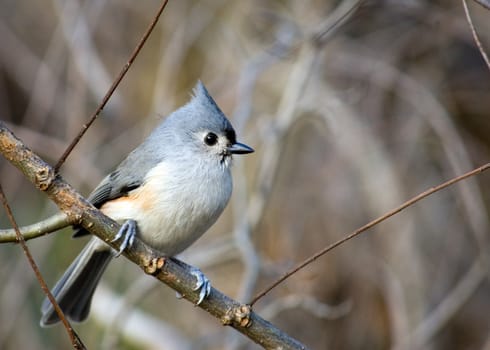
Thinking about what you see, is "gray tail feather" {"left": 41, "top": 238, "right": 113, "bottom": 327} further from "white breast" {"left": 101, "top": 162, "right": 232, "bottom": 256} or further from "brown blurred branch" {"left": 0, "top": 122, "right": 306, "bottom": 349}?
"brown blurred branch" {"left": 0, "top": 122, "right": 306, "bottom": 349}

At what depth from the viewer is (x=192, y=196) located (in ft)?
8.16

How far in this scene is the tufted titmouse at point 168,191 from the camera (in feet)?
8.16

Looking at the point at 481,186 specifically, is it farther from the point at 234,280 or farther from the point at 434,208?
the point at 234,280

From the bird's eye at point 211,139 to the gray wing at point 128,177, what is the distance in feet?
0.66

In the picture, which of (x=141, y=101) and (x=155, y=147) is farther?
(x=141, y=101)

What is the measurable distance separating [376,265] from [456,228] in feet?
1.95

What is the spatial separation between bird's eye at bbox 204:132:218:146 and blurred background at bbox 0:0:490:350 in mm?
727

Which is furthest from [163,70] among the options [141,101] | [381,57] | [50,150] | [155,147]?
[155,147]

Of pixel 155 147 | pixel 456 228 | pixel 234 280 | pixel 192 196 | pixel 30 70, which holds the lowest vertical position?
pixel 456 228

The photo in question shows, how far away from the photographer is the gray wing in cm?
264

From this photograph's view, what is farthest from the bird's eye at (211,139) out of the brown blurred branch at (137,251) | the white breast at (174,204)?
the brown blurred branch at (137,251)

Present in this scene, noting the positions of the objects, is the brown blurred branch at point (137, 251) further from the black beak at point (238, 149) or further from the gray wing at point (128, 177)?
the black beak at point (238, 149)

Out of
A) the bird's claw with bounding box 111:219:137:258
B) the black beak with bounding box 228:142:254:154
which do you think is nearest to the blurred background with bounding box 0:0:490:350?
the black beak with bounding box 228:142:254:154

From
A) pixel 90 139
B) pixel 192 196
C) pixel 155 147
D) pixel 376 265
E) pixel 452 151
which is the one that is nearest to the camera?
pixel 192 196
